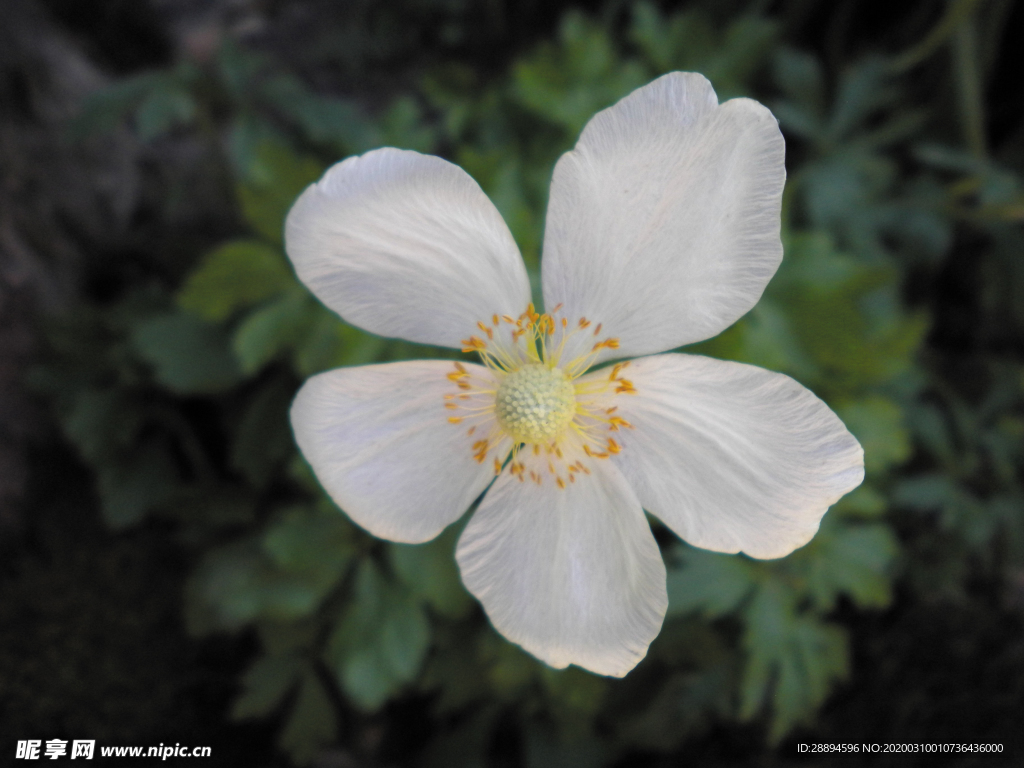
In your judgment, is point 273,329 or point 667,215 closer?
point 667,215

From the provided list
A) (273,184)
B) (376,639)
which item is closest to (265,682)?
(376,639)

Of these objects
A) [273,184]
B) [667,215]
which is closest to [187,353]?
[273,184]

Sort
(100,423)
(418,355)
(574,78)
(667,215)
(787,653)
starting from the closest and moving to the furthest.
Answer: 1. (667,215)
2. (418,355)
3. (787,653)
4. (574,78)
5. (100,423)

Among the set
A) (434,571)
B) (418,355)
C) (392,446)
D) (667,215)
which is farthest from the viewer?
(434,571)

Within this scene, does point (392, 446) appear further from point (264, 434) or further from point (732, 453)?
point (264, 434)

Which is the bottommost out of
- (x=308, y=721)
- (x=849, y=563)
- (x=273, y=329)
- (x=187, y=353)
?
(x=308, y=721)

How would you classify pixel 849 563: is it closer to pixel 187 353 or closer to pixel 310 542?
pixel 310 542

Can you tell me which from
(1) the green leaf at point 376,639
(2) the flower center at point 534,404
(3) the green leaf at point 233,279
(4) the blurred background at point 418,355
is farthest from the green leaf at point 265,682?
(2) the flower center at point 534,404

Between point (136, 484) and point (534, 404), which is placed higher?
point (534, 404)
